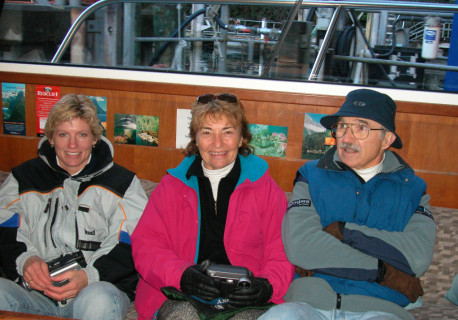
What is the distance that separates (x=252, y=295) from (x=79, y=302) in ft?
2.42

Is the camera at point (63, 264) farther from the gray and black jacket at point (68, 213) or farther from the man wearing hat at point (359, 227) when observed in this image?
the man wearing hat at point (359, 227)

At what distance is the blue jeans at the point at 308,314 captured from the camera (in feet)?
5.89

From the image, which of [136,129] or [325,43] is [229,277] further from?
[325,43]

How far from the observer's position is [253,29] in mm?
2904

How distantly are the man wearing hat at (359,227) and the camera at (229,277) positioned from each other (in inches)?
6.2

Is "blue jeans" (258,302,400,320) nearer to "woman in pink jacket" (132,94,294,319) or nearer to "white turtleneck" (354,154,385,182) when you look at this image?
"woman in pink jacket" (132,94,294,319)

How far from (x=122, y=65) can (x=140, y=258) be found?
1.44 m

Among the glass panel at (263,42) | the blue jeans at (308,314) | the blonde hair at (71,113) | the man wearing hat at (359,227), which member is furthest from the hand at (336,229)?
the blonde hair at (71,113)

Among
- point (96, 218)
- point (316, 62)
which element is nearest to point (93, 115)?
point (96, 218)

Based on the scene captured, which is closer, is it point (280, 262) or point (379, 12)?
point (280, 262)

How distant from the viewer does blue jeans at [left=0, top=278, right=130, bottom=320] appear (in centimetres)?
195

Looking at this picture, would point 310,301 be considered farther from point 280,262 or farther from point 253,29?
point 253,29

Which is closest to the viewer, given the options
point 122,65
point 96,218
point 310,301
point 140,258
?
point 310,301

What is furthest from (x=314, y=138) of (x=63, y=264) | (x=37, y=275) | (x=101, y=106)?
(x=37, y=275)
